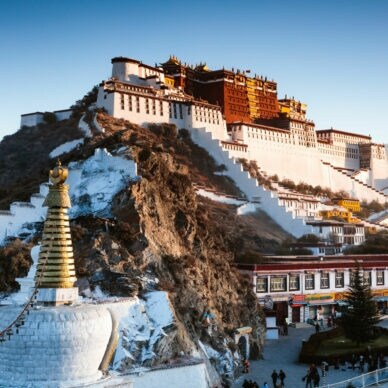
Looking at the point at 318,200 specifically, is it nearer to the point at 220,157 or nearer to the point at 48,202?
the point at 220,157

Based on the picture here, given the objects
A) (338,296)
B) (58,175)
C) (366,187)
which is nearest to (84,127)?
(338,296)

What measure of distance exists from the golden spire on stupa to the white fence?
9119 millimetres

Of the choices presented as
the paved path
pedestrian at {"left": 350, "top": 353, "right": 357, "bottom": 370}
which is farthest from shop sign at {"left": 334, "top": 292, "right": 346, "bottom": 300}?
pedestrian at {"left": 350, "top": 353, "right": 357, "bottom": 370}

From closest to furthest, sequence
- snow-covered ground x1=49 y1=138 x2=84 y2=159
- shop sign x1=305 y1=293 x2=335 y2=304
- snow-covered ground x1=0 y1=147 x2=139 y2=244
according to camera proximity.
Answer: snow-covered ground x1=0 y1=147 x2=139 y2=244 < shop sign x1=305 y1=293 x2=335 y2=304 < snow-covered ground x1=49 y1=138 x2=84 y2=159

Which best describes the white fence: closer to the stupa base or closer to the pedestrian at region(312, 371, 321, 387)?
the pedestrian at region(312, 371, 321, 387)

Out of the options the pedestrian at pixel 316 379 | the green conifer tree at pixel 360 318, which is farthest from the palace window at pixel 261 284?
the pedestrian at pixel 316 379

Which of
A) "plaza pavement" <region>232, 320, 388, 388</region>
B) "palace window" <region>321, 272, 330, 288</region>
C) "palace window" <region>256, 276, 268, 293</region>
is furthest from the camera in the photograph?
"palace window" <region>321, 272, 330, 288</region>

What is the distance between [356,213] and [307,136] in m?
13.1

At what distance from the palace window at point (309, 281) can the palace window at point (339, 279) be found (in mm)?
2236

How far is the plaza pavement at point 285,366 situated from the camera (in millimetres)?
25281

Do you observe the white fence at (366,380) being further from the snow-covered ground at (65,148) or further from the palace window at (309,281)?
the snow-covered ground at (65,148)

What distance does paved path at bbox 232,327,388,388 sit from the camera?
2530 cm

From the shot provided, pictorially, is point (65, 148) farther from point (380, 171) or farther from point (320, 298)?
point (380, 171)

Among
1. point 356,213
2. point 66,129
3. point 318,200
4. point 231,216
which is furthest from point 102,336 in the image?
point 356,213
